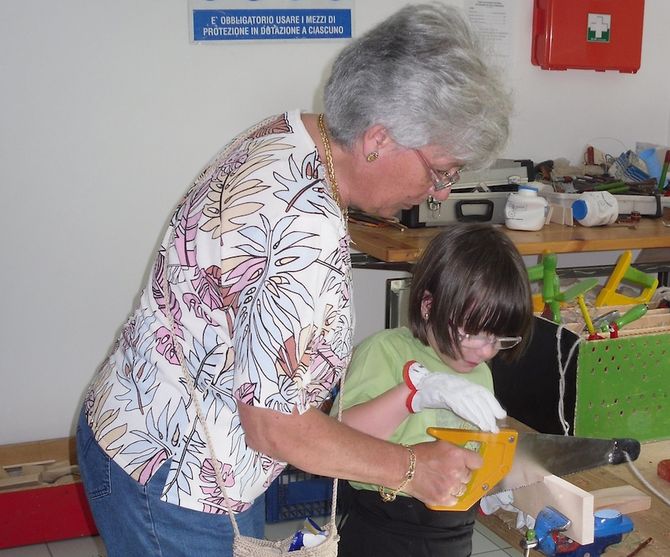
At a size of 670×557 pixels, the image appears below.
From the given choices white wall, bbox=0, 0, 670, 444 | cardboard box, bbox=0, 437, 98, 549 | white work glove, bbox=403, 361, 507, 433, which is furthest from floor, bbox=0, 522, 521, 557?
white work glove, bbox=403, 361, 507, 433

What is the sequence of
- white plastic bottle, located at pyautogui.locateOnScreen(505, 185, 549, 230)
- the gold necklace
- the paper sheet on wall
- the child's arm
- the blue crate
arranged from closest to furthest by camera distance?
1. the gold necklace
2. the child's arm
3. white plastic bottle, located at pyautogui.locateOnScreen(505, 185, 549, 230)
4. the blue crate
5. the paper sheet on wall

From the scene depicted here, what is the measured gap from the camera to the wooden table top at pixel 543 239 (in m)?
2.35

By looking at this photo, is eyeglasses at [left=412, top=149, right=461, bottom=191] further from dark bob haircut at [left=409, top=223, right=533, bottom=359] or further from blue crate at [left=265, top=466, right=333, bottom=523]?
blue crate at [left=265, top=466, right=333, bottom=523]

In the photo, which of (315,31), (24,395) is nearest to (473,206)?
(315,31)

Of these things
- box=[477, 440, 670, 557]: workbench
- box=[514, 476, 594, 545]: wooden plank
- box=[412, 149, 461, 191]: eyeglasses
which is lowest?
box=[477, 440, 670, 557]: workbench

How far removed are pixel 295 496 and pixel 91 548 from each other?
0.64m

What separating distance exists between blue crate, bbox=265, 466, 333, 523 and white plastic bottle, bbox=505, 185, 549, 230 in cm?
100

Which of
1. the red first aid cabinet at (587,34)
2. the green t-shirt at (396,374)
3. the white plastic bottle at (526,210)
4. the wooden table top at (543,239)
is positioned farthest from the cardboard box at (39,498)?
the red first aid cabinet at (587,34)

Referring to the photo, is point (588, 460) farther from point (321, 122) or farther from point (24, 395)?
point (24, 395)

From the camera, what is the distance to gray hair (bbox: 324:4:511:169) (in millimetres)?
1027

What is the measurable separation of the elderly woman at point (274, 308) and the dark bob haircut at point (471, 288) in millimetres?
304

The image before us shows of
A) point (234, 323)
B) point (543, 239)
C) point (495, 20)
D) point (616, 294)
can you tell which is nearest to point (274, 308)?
point (234, 323)

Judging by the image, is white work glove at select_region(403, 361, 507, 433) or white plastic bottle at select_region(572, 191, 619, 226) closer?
white work glove at select_region(403, 361, 507, 433)

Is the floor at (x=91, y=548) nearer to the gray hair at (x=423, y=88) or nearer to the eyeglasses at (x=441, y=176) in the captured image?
the eyeglasses at (x=441, y=176)
